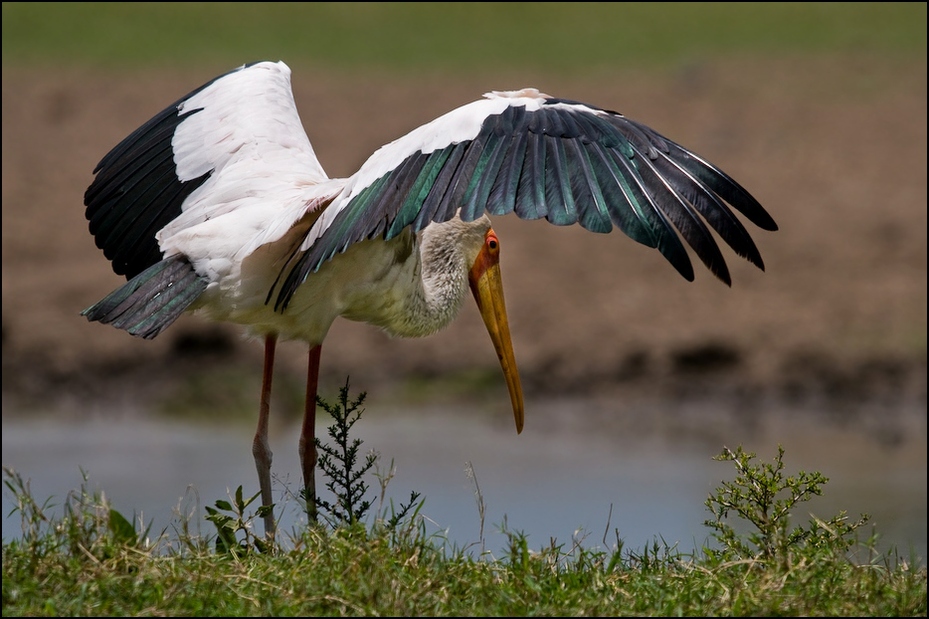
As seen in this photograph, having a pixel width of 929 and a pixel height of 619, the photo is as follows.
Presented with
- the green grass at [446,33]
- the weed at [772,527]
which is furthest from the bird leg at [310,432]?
the green grass at [446,33]

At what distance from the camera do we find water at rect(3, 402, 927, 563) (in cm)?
805

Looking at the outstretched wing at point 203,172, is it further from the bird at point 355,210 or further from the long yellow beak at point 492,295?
the long yellow beak at point 492,295

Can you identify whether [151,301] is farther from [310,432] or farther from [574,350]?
[574,350]

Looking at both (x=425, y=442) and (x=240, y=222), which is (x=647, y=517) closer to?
(x=425, y=442)

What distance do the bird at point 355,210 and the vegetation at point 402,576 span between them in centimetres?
57

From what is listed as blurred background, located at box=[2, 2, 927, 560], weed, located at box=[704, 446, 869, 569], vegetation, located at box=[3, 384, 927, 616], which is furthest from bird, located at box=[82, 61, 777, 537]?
blurred background, located at box=[2, 2, 927, 560]

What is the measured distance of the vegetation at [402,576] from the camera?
3.57 metres

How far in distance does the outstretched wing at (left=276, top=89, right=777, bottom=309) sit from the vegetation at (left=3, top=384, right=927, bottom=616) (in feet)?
2.65

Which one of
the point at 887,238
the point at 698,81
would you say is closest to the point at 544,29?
the point at 698,81

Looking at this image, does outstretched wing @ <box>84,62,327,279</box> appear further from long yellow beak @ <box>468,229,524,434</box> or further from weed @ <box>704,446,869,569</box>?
weed @ <box>704,446,869,569</box>

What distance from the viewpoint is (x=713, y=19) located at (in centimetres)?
2223

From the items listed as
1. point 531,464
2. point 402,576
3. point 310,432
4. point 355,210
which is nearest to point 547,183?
point 355,210

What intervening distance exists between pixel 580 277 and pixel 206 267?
7.63 meters

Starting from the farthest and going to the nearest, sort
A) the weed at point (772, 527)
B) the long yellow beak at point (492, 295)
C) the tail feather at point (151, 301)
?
the long yellow beak at point (492, 295), the tail feather at point (151, 301), the weed at point (772, 527)
